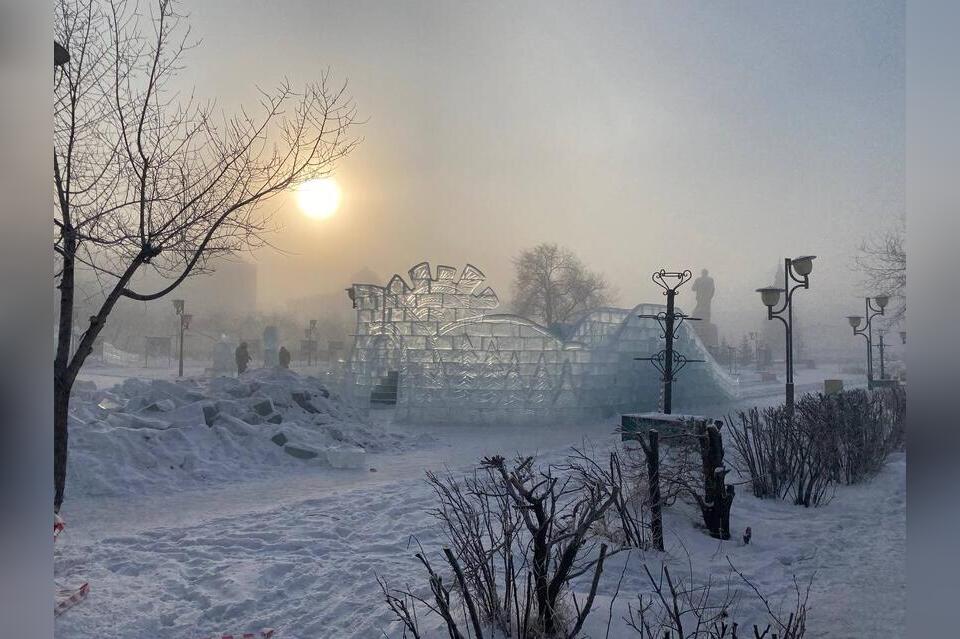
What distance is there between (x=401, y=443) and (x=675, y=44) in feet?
7.22

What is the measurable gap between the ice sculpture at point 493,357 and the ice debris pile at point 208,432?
33 centimetres

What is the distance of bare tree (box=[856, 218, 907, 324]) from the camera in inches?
113

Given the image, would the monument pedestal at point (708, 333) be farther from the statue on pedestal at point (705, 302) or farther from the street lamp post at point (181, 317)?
the street lamp post at point (181, 317)

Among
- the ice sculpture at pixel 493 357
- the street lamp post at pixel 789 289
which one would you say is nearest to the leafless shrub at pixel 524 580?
the ice sculpture at pixel 493 357

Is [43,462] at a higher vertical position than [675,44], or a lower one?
lower

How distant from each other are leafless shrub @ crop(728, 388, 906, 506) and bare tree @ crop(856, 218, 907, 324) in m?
0.44

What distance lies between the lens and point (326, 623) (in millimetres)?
2469

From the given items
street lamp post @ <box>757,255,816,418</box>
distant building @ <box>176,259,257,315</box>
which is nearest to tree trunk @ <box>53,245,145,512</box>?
distant building @ <box>176,259,257,315</box>

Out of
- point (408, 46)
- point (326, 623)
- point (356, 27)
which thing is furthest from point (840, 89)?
point (326, 623)

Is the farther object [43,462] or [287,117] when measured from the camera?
[287,117]

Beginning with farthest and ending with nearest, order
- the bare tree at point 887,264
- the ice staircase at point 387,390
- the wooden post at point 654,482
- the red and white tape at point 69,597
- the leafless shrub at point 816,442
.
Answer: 1. the ice staircase at point 387,390
2. the leafless shrub at point 816,442
3. the bare tree at point 887,264
4. the wooden post at point 654,482
5. the red and white tape at point 69,597

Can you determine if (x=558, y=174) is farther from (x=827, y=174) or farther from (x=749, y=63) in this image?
(x=827, y=174)

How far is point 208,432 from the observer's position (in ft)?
12.0

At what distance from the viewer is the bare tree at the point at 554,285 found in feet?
10.1
